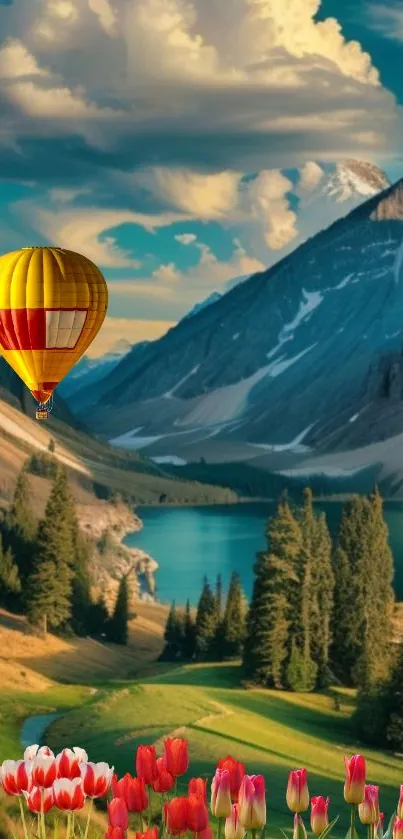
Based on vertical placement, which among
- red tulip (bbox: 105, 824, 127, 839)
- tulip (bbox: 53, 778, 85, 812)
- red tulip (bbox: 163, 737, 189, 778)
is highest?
red tulip (bbox: 163, 737, 189, 778)

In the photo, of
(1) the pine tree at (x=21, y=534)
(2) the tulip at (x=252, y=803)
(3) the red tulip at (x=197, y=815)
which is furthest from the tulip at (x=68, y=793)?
(1) the pine tree at (x=21, y=534)

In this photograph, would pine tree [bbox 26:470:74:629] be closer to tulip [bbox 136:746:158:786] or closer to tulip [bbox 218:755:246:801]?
tulip [bbox 136:746:158:786]

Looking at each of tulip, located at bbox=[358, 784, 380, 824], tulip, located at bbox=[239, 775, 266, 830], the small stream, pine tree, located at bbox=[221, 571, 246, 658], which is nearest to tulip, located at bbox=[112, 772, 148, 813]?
tulip, located at bbox=[239, 775, 266, 830]

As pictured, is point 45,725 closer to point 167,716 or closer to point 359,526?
point 167,716

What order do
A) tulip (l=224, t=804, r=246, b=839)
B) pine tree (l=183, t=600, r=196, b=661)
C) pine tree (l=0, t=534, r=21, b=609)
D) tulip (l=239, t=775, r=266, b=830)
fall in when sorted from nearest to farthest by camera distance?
tulip (l=239, t=775, r=266, b=830)
tulip (l=224, t=804, r=246, b=839)
pine tree (l=0, t=534, r=21, b=609)
pine tree (l=183, t=600, r=196, b=661)

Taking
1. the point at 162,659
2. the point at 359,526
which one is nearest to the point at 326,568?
the point at 359,526

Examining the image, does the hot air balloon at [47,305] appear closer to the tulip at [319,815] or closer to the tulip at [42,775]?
the tulip at [42,775]
